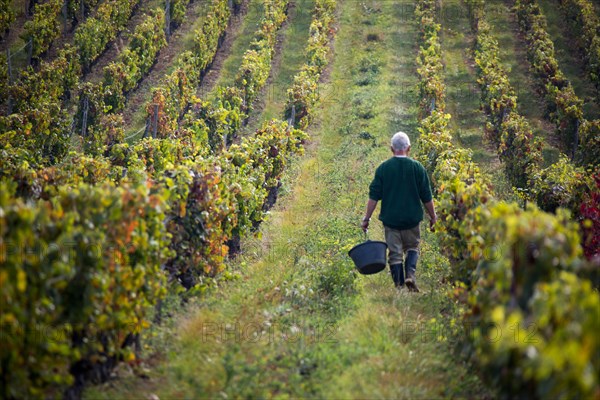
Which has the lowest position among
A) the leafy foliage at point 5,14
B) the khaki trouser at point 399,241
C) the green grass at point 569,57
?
the green grass at point 569,57

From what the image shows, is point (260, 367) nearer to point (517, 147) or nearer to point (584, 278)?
point (584, 278)

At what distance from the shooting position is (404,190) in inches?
356

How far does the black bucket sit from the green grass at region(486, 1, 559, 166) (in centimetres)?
1272

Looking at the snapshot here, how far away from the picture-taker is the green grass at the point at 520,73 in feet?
72.1

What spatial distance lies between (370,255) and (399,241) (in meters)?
0.70

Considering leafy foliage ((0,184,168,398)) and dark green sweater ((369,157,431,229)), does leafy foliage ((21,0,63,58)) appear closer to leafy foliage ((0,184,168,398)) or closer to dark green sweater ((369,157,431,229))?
dark green sweater ((369,157,431,229))

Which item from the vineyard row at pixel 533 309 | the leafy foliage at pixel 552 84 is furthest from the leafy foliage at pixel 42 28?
the vineyard row at pixel 533 309

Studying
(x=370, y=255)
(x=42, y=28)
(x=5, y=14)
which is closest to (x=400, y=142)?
(x=370, y=255)

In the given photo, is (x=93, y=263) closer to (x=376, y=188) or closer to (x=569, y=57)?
(x=376, y=188)

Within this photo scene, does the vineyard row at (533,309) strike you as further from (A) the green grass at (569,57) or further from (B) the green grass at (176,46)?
(A) the green grass at (569,57)

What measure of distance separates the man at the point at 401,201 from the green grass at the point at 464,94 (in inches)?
293

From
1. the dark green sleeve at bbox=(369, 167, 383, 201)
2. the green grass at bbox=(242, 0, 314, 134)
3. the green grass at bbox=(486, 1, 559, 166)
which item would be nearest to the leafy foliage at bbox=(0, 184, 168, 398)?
the dark green sleeve at bbox=(369, 167, 383, 201)

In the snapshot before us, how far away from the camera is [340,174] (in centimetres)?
1702

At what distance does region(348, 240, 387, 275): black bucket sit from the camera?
8.65 m
